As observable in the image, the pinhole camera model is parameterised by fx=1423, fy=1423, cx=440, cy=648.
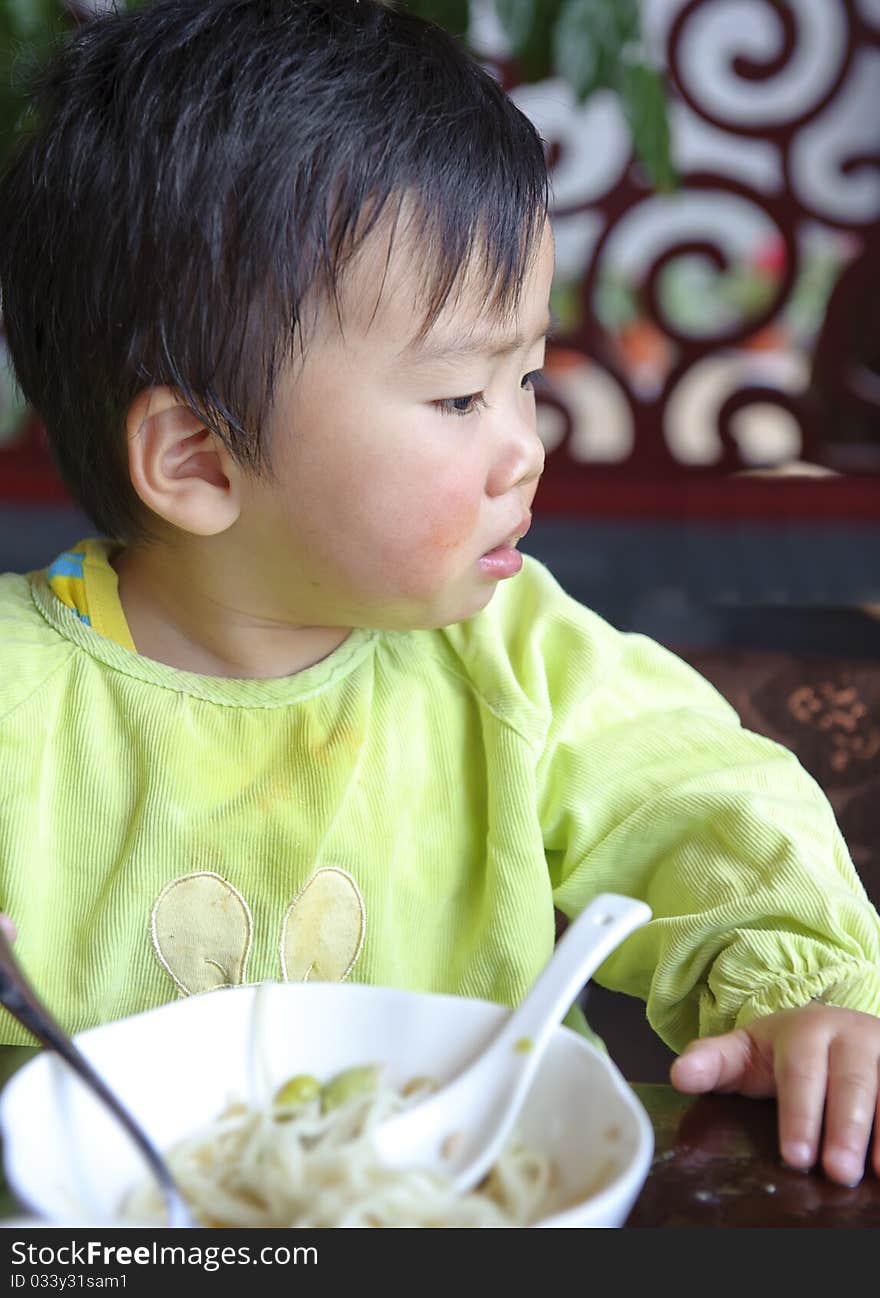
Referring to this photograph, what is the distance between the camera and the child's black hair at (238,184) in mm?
928

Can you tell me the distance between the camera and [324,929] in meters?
1.07

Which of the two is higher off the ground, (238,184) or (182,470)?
(238,184)

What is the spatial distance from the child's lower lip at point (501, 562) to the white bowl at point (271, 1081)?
0.40 m

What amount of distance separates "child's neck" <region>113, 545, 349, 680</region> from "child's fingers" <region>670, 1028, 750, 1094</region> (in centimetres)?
48

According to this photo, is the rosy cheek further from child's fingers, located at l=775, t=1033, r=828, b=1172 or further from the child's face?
child's fingers, located at l=775, t=1033, r=828, b=1172

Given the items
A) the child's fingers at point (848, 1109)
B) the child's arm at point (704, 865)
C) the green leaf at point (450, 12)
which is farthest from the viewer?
the green leaf at point (450, 12)

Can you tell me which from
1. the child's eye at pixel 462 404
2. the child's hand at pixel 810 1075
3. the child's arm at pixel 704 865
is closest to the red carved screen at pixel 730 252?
the child's arm at pixel 704 865

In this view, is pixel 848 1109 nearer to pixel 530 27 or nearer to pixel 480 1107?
pixel 480 1107

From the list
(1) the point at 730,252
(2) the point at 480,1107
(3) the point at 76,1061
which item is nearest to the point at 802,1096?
(2) the point at 480,1107

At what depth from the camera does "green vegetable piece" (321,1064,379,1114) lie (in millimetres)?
688

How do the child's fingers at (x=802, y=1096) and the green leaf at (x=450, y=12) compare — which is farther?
the green leaf at (x=450, y=12)

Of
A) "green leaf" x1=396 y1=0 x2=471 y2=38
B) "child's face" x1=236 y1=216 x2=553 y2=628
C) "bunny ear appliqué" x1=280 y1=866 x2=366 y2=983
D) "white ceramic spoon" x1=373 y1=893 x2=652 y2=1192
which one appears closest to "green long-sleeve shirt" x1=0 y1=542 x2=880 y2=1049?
"bunny ear appliqué" x1=280 y1=866 x2=366 y2=983

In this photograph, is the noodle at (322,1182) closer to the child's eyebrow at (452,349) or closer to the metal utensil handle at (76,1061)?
the metal utensil handle at (76,1061)

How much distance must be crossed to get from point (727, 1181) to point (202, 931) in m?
0.49
